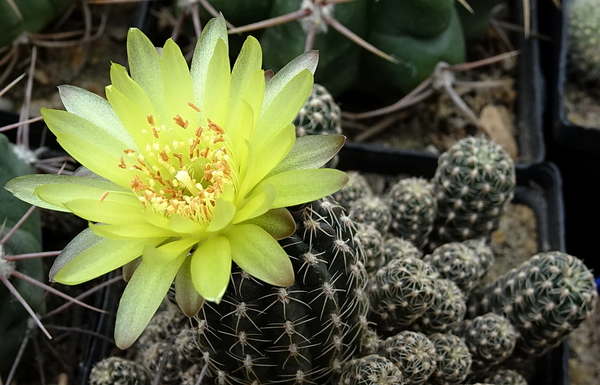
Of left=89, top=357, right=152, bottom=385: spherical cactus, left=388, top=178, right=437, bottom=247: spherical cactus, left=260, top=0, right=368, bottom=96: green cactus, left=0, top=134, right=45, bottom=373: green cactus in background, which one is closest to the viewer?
left=89, top=357, right=152, bottom=385: spherical cactus

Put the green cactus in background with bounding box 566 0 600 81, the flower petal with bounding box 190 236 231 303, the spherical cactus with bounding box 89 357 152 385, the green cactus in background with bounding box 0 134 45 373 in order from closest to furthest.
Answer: the flower petal with bounding box 190 236 231 303, the spherical cactus with bounding box 89 357 152 385, the green cactus in background with bounding box 0 134 45 373, the green cactus in background with bounding box 566 0 600 81

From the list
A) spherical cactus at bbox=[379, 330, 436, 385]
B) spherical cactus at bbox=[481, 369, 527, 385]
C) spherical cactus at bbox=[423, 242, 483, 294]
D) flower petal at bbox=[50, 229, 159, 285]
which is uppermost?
flower petal at bbox=[50, 229, 159, 285]

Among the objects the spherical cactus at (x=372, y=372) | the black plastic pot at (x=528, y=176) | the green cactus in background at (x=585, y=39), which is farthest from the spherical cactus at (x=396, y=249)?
the green cactus in background at (x=585, y=39)

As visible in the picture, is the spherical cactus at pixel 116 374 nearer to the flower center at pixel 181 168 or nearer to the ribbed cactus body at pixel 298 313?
the ribbed cactus body at pixel 298 313

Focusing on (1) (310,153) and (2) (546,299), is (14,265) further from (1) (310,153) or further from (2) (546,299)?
(2) (546,299)

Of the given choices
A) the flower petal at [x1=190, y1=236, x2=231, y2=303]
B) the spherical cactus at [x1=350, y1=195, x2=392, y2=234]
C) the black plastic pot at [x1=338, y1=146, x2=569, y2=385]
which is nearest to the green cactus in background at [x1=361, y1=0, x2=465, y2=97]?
the black plastic pot at [x1=338, y1=146, x2=569, y2=385]

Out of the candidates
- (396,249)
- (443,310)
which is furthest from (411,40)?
(443,310)

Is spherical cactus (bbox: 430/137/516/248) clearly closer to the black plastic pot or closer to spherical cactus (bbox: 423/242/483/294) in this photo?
spherical cactus (bbox: 423/242/483/294)
